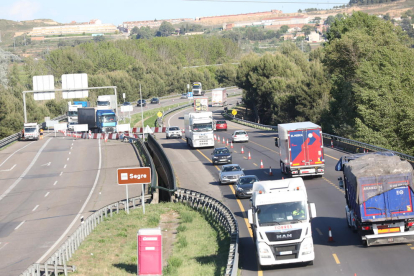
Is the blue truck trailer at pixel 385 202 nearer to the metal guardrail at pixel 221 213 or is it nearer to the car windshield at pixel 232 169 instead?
the metal guardrail at pixel 221 213

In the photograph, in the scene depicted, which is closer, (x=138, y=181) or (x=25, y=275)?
A: (x=25, y=275)

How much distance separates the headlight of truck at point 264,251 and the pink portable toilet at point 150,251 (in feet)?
10.3

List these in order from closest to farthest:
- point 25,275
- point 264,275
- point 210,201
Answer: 1. point 25,275
2. point 264,275
3. point 210,201

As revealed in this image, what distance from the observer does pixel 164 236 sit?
2748 cm

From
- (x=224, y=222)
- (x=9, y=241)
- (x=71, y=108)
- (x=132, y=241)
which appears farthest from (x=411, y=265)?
(x=71, y=108)

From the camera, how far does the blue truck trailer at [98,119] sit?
7869 cm

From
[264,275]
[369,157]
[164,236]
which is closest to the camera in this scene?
[264,275]

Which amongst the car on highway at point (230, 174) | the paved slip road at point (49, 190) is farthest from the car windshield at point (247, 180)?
the paved slip road at point (49, 190)

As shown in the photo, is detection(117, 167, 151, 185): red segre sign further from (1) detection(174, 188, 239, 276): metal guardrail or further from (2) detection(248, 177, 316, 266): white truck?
(2) detection(248, 177, 316, 266): white truck

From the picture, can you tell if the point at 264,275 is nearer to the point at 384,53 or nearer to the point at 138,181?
the point at 138,181

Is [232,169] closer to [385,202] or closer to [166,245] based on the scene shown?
[166,245]

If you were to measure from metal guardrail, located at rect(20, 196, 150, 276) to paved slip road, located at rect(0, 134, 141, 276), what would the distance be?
1.36m

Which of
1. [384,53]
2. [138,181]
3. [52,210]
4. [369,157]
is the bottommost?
[52,210]

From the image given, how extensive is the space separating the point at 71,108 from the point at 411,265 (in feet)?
258
